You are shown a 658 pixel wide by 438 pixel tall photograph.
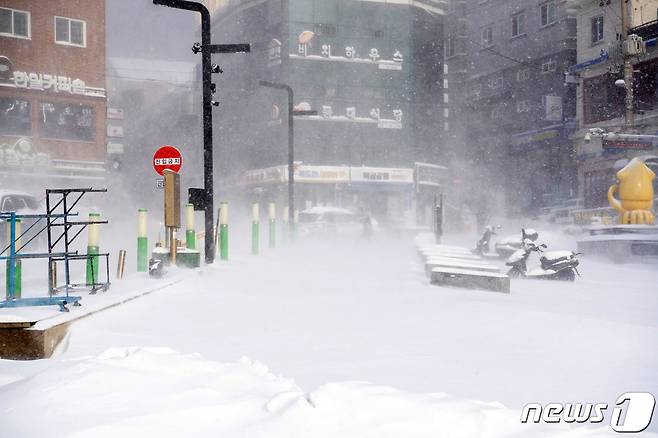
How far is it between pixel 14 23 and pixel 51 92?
350cm

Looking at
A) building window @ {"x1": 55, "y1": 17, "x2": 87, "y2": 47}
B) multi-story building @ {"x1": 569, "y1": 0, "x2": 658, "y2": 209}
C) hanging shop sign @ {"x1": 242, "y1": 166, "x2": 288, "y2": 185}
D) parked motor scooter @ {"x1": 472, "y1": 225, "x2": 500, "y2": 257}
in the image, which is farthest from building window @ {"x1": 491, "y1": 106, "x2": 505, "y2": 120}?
parked motor scooter @ {"x1": 472, "y1": 225, "x2": 500, "y2": 257}

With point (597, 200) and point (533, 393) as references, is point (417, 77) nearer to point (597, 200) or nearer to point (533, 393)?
point (597, 200)

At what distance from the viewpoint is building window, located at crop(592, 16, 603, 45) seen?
106ft

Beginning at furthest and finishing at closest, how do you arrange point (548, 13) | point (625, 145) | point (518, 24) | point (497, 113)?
point (497, 113) → point (518, 24) → point (548, 13) → point (625, 145)

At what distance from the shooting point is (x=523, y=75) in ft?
139

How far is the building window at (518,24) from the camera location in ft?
137

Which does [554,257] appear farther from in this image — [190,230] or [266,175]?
[266,175]

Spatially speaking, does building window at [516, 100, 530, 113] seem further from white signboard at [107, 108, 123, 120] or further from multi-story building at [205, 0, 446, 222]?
white signboard at [107, 108, 123, 120]

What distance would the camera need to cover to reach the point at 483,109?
46.5 metres

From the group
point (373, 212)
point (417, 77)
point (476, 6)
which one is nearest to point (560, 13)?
point (476, 6)

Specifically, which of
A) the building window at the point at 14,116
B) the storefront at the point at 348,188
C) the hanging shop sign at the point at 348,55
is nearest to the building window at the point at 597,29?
the hanging shop sign at the point at 348,55

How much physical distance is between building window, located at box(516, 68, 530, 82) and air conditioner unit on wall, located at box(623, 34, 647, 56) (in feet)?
47.3

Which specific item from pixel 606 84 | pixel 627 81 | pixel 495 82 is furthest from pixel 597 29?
pixel 495 82

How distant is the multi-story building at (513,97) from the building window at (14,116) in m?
26.7
